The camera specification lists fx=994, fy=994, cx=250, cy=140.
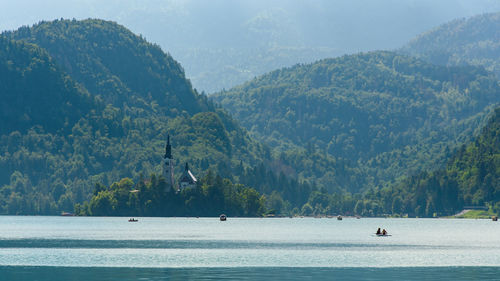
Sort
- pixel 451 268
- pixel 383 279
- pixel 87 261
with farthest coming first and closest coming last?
1. pixel 87 261
2. pixel 451 268
3. pixel 383 279

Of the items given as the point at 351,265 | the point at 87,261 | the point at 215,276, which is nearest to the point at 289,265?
the point at 351,265

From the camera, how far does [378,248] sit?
185750mm

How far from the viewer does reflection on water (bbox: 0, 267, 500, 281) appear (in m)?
121

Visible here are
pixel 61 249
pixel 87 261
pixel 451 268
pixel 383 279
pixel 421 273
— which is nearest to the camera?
pixel 383 279

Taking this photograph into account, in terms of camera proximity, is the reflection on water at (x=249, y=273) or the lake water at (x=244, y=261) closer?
the reflection on water at (x=249, y=273)

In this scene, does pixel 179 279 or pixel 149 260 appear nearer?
pixel 179 279

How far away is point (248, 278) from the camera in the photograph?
120 meters

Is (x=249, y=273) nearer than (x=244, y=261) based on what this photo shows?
Yes

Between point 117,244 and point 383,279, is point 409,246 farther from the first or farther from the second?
point 383,279

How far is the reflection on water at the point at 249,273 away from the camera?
121000 mm

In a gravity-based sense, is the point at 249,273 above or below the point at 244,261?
below

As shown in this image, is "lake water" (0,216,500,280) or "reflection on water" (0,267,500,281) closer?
"reflection on water" (0,267,500,281)

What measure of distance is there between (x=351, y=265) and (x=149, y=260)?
100 ft

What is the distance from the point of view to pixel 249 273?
419ft
